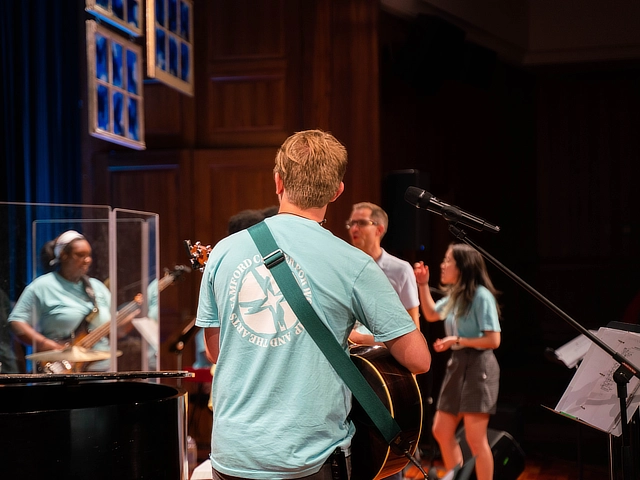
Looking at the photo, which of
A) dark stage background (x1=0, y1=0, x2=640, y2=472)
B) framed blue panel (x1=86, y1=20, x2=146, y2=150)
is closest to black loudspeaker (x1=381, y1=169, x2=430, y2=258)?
dark stage background (x1=0, y1=0, x2=640, y2=472)

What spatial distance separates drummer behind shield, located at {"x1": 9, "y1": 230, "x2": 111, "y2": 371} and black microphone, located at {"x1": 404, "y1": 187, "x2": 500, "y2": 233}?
2.32 metres

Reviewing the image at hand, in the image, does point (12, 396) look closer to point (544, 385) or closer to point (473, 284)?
point (473, 284)

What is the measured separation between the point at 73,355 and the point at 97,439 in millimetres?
2116

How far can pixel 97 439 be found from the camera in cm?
201

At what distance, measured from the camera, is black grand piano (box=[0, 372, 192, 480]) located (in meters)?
1.94

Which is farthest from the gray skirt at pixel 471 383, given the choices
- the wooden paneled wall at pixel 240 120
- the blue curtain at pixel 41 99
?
the blue curtain at pixel 41 99

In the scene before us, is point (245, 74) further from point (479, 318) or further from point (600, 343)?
point (600, 343)

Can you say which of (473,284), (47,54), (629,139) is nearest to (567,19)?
(629,139)

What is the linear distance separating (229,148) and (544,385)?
3878mm

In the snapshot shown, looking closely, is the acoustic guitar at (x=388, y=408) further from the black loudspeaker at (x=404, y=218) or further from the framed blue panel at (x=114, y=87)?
the framed blue panel at (x=114, y=87)

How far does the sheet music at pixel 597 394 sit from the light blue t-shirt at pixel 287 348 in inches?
40.2

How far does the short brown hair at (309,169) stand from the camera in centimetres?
184

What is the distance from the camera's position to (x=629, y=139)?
922cm

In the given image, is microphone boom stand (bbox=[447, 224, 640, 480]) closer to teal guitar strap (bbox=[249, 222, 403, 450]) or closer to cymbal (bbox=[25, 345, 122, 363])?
teal guitar strap (bbox=[249, 222, 403, 450])
